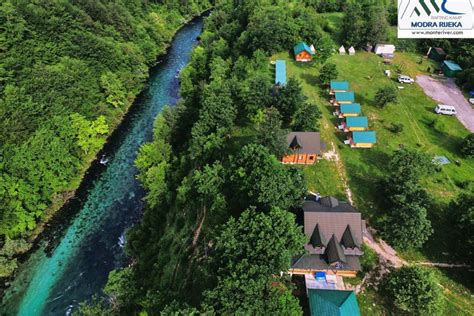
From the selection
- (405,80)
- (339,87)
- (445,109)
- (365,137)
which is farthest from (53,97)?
(445,109)

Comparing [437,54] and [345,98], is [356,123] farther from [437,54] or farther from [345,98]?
[437,54]

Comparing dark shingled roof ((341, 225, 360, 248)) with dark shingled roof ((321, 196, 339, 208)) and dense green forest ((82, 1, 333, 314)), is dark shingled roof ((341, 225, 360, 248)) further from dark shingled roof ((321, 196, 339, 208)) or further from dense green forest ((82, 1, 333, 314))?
dense green forest ((82, 1, 333, 314))

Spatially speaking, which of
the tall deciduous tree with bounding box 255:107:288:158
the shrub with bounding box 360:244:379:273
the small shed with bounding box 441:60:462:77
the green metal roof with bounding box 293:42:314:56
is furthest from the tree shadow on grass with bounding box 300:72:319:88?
the shrub with bounding box 360:244:379:273

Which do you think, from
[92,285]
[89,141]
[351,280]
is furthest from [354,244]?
[89,141]

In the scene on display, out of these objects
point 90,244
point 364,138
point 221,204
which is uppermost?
point 221,204

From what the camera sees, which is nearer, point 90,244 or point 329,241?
point 329,241

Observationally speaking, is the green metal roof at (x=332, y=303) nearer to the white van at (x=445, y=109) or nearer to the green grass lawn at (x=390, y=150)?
the green grass lawn at (x=390, y=150)

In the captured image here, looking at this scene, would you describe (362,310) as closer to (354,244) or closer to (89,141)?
(354,244)
